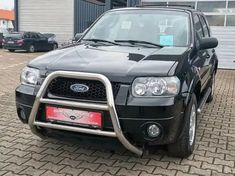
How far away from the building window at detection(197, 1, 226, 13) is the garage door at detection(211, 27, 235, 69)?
78 centimetres

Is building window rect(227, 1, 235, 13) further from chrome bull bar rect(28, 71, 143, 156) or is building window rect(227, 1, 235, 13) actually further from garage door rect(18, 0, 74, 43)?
garage door rect(18, 0, 74, 43)

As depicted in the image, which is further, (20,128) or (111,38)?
(20,128)

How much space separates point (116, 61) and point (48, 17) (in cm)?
2350

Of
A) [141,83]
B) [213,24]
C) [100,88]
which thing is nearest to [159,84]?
[141,83]

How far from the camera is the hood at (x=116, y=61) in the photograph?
11.7 feet

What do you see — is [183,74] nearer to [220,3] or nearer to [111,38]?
[111,38]

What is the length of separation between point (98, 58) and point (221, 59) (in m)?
12.7

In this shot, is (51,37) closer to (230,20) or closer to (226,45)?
(226,45)

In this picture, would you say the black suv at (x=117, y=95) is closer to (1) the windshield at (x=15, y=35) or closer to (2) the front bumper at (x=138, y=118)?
(2) the front bumper at (x=138, y=118)

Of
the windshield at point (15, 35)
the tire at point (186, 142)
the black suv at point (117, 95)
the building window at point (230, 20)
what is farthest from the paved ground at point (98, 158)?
the windshield at point (15, 35)

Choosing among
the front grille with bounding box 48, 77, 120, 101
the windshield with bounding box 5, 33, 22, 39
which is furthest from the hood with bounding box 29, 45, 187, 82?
the windshield with bounding box 5, 33, 22, 39

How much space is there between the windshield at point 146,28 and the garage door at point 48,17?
20.8m

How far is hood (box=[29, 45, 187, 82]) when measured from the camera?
3.58 metres

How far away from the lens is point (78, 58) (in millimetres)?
3955
